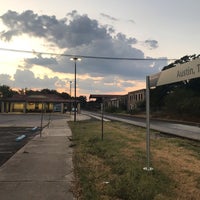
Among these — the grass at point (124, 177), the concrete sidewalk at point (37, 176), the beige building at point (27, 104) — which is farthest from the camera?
the beige building at point (27, 104)

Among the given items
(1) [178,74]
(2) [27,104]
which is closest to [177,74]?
(1) [178,74]

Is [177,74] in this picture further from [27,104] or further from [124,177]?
[27,104]

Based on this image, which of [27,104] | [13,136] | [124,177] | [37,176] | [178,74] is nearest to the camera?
[178,74]

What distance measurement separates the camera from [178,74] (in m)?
7.78

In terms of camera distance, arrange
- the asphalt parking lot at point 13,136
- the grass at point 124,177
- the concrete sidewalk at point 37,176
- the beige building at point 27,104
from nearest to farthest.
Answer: the grass at point 124,177 < the concrete sidewalk at point 37,176 < the asphalt parking lot at point 13,136 < the beige building at point 27,104

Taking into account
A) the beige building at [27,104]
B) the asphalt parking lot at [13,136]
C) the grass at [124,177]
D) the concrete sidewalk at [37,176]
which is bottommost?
the asphalt parking lot at [13,136]

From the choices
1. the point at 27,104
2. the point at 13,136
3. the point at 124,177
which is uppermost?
the point at 27,104

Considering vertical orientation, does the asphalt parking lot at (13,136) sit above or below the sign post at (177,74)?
below

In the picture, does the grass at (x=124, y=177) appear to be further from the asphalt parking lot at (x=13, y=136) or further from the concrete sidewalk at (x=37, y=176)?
the asphalt parking lot at (x=13, y=136)

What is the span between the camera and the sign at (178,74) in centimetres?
700

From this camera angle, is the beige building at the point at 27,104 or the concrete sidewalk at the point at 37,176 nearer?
the concrete sidewalk at the point at 37,176

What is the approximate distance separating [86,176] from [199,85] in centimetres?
5013

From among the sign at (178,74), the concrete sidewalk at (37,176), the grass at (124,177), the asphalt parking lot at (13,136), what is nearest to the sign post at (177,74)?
the sign at (178,74)

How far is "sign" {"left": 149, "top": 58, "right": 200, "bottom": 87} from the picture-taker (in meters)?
7.00
